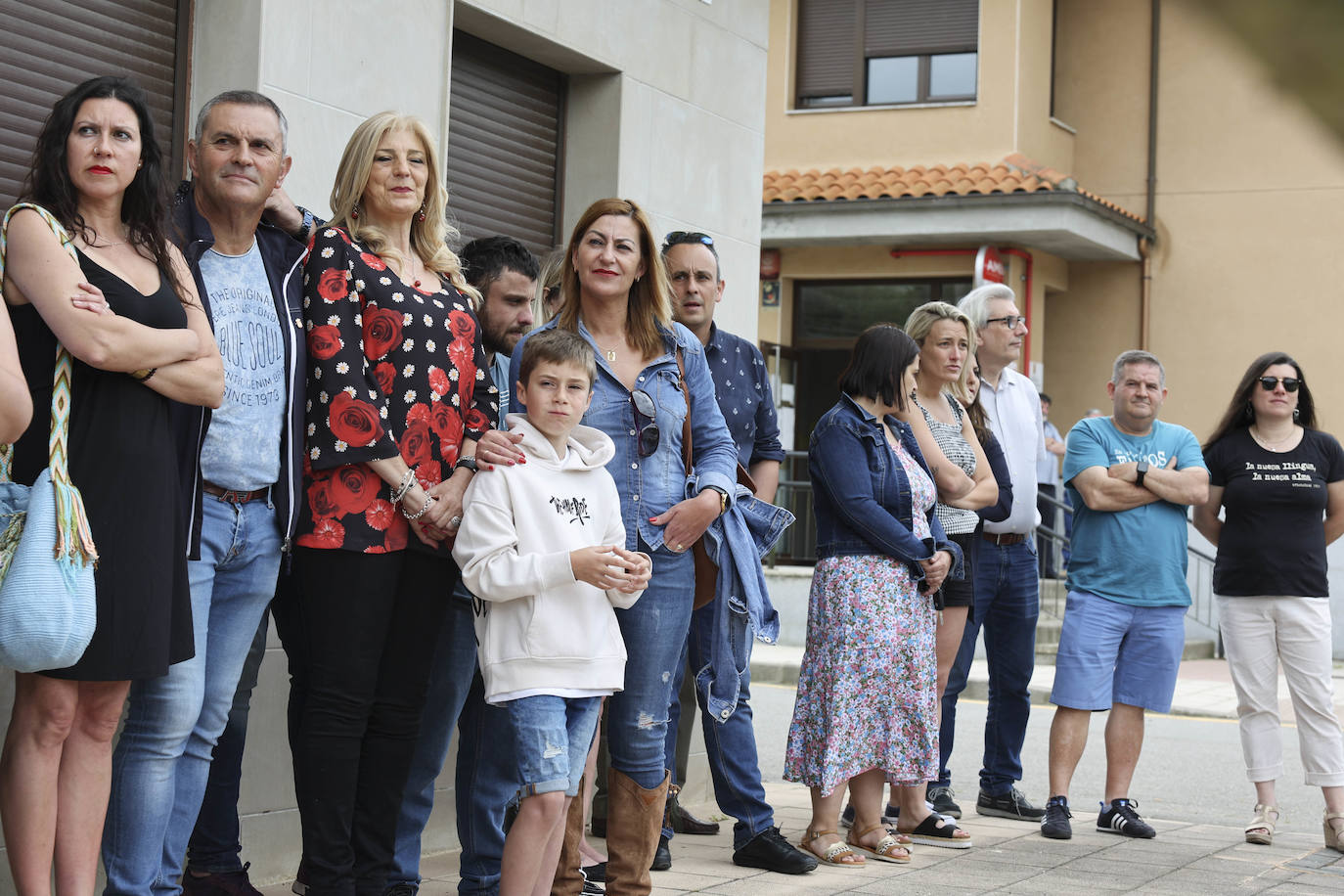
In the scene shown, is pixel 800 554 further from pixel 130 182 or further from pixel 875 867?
pixel 130 182

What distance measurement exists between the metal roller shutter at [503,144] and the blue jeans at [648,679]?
2293 millimetres

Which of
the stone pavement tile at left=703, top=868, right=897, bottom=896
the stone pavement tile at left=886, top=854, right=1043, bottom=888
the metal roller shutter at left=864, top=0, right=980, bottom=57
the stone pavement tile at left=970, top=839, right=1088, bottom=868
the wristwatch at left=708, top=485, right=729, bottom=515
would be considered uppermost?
the metal roller shutter at left=864, top=0, right=980, bottom=57

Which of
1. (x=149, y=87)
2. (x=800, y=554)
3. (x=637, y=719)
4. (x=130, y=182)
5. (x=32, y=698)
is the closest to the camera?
(x=32, y=698)

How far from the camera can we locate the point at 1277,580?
6332 mm

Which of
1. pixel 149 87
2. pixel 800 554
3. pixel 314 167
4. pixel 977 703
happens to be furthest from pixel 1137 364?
pixel 800 554

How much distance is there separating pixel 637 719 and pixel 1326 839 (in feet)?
11.6

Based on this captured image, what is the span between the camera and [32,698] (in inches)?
129

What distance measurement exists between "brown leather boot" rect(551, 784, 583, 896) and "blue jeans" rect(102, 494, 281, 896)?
1.23 meters

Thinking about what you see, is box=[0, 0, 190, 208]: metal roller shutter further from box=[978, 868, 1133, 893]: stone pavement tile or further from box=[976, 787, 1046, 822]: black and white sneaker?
box=[976, 787, 1046, 822]: black and white sneaker

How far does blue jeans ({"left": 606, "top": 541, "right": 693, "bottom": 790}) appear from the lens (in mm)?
4383

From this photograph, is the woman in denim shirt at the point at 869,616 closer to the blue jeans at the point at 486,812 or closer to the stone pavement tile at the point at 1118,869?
the stone pavement tile at the point at 1118,869

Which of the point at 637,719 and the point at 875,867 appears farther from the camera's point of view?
the point at 875,867

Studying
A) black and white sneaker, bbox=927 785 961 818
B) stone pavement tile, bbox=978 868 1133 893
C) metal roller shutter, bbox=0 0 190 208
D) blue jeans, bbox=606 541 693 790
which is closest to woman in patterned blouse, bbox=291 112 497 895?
blue jeans, bbox=606 541 693 790

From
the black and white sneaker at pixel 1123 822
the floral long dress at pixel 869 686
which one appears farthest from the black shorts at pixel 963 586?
the black and white sneaker at pixel 1123 822
